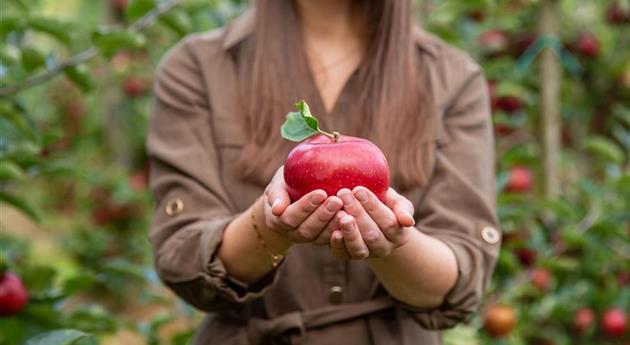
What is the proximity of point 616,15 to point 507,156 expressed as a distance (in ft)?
2.83

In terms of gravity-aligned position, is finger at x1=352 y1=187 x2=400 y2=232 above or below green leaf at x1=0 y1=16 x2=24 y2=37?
below

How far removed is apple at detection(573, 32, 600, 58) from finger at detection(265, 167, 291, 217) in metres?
2.14

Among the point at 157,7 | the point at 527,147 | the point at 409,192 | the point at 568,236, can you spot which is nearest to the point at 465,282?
the point at 409,192

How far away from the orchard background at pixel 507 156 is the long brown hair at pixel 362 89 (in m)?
0.36

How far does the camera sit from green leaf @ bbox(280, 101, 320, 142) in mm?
1100

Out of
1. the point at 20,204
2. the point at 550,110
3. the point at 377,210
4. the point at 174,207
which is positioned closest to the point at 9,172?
the point at 20,204

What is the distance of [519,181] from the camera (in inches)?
110

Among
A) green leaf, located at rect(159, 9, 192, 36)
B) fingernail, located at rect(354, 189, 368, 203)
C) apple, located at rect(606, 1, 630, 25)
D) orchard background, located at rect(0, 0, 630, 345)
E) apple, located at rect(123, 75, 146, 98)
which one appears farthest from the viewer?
apple, located at rect(123, 75, 146, 98)

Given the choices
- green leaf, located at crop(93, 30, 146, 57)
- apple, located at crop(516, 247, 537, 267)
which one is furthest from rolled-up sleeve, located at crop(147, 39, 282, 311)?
apple, located at crop(516, 247, 537, 267)

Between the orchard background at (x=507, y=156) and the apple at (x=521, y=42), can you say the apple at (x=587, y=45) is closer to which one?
the orchard background at (x=507, y=156)

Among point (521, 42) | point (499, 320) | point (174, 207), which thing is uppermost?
point (174, 207)

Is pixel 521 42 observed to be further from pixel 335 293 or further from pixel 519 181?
pixel 335 293

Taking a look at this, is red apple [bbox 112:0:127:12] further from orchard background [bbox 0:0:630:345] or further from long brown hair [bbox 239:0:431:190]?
long brown hair [bbox 239:0:431:190]

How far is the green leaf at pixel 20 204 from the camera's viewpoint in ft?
5.82
